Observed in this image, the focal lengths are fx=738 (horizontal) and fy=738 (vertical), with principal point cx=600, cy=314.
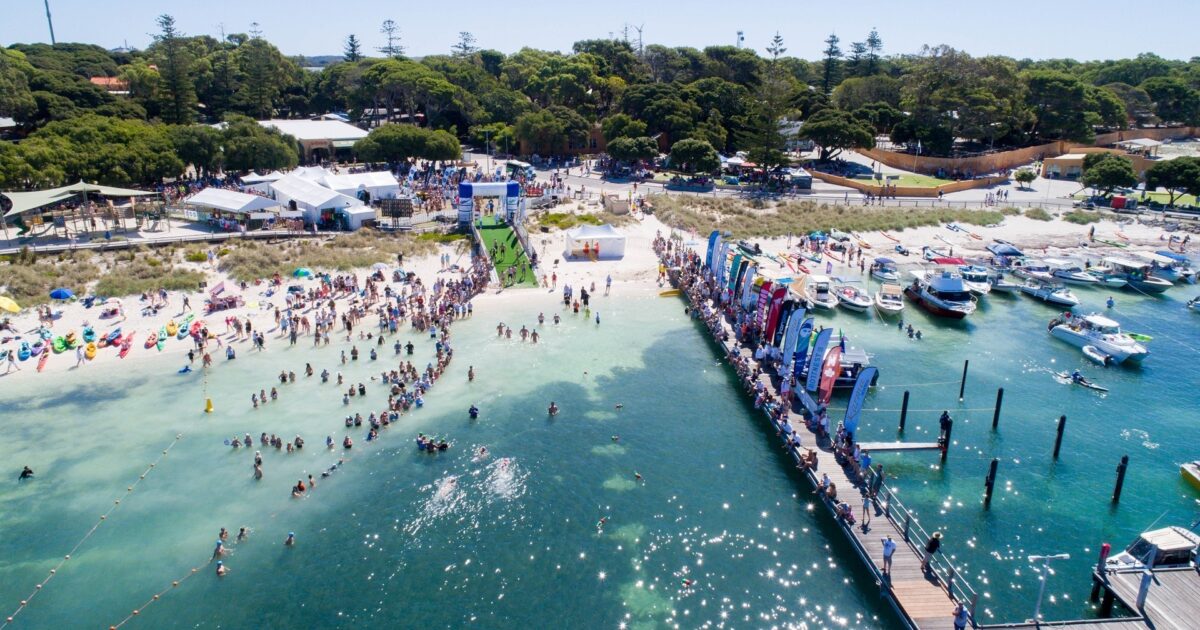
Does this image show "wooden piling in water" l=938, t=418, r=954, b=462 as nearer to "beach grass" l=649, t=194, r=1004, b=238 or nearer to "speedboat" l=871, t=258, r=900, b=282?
Answer: "speedboat" l=871, t=258, r=900, b=282

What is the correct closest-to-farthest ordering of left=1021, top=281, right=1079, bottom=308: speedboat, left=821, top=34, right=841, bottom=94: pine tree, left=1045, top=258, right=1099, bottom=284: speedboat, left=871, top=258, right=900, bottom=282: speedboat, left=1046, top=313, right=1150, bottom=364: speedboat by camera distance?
left=1046, top=313, right=1150, bottom=364: speedboat
left=1021, top=281, right=1079, bottom=308: speedboat
left=871, top=258, right=900, bottom=282: speedboat
left=1045, top=258, right=1099, bottom=284: speedboat
left=821, top=34, right=841, bottom=94: pine tree

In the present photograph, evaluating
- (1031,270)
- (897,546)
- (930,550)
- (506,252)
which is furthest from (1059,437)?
(506,252)

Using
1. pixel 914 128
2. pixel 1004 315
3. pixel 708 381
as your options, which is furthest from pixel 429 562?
pixel 914 128

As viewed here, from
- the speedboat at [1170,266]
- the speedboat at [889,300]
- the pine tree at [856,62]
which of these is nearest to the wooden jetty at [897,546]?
the speedboat at [889,300]

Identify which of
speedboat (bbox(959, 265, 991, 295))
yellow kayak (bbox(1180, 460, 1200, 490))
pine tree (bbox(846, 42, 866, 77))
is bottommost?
yellow kayak (bbox(1180, 460, 1200, 490))

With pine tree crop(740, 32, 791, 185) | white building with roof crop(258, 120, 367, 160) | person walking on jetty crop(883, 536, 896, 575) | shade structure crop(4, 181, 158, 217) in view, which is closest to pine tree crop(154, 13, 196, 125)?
white building with roof crop(258, 120, 367, 160)

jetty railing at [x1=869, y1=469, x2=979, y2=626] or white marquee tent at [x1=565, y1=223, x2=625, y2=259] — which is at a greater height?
white marquee tent at [x1=565, y1=223, x2=625, y2=259]

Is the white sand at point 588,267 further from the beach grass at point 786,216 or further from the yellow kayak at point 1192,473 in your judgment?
the yellow kayak at point 1192,473
